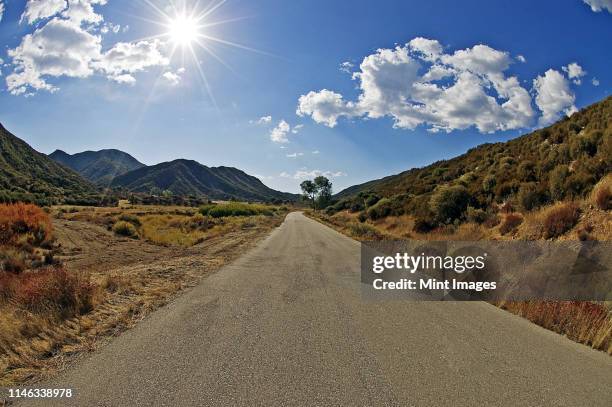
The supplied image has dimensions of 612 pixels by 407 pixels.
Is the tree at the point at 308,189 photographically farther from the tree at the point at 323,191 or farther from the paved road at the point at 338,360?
the paved road at the point at 338,360

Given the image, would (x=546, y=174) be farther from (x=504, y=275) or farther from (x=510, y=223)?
(x=504, y=275)

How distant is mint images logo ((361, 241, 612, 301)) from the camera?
308 inches

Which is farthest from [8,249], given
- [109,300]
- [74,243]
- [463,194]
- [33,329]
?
[463,194]

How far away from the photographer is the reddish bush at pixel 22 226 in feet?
57.1

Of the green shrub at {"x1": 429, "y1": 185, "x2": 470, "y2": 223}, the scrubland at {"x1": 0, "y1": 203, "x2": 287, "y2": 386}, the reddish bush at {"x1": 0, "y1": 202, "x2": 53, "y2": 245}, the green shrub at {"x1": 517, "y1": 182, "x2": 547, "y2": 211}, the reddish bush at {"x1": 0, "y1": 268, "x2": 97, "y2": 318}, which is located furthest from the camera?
the green shrub at {"x1": 429, "y1": 185, "x2": 470, "y2": 223}

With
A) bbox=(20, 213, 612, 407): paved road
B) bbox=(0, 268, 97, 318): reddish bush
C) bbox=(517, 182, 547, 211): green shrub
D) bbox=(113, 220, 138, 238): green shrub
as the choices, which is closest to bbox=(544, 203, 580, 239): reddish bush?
bbox=(517, 182, 547, 211): green shrub

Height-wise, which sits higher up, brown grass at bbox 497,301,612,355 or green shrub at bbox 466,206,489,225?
green shrub at bbox 466,206,489,225

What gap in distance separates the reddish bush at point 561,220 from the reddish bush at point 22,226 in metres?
24.3

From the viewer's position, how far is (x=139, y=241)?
25453 millimetres

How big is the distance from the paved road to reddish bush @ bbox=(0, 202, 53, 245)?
15.3m

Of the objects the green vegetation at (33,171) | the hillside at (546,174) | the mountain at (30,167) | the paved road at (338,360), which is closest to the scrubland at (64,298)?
the paved road at (338,360)

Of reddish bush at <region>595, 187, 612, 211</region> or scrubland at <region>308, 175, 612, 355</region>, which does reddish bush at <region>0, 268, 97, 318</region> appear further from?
reddish bush at <region>595, 187, 612, 211</region>

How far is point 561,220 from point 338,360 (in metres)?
12.5

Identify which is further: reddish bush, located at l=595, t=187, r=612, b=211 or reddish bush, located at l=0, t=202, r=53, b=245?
reddish bush, located at l=0, t=202, r=53, b=245
